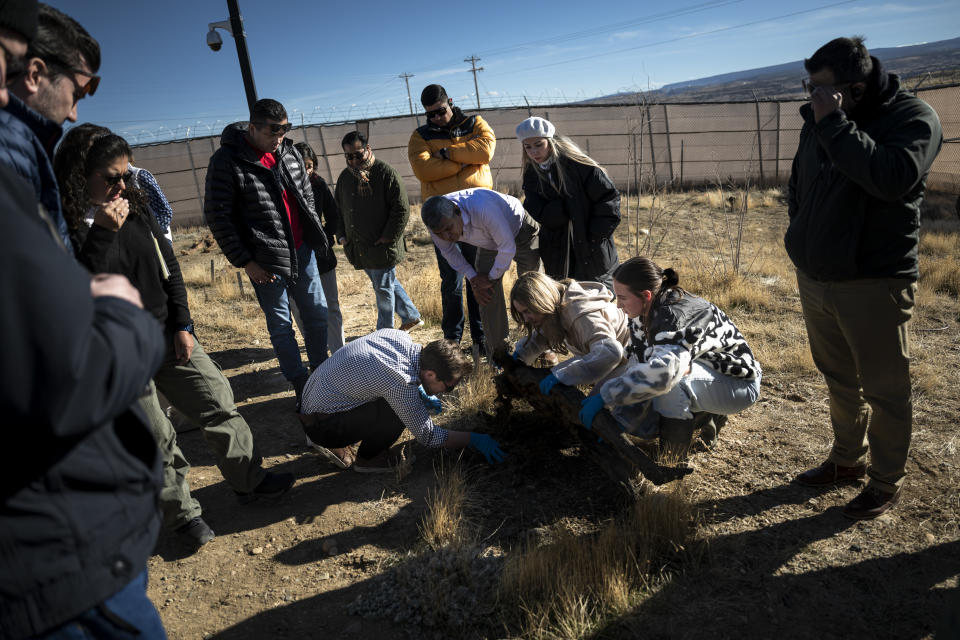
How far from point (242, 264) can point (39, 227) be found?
9.70 ft

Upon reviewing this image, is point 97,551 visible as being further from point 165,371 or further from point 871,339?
point 871,339

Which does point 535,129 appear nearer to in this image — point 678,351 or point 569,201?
point 569,201

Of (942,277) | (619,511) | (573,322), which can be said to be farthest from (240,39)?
(942,277)

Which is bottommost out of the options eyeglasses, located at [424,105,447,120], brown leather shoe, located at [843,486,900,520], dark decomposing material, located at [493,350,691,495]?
brown leather shoe, located at [843,486,900,520]

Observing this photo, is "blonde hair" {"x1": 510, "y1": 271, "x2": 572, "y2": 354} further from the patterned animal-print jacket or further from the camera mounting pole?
the camera mounting pole

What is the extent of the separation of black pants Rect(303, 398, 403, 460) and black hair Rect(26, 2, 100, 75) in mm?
2229

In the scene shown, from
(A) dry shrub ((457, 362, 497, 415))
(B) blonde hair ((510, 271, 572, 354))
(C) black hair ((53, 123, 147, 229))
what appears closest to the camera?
(C) black hair ((53, 123, 147, 229))

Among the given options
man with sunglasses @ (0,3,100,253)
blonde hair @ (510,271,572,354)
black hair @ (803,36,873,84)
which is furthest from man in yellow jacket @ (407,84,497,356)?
man with sunglasses @ (0,3,100,253)

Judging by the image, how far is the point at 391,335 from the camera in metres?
3.34

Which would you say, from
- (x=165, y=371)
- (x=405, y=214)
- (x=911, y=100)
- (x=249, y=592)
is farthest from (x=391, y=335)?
(x=911, y=100)

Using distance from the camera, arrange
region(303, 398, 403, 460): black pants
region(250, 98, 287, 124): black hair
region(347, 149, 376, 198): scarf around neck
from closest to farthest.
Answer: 1. region(303, 398, 403, 460): black pants
2. region(250, 98, 287, 124): black hair
3. region(347, 149, 376, 198): scarf around neck

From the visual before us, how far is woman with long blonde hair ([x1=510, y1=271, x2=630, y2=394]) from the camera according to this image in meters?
3.28

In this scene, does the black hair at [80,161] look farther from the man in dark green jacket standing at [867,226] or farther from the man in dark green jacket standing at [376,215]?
the man in dark green jacket standing at [867,226]

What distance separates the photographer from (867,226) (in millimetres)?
2520
